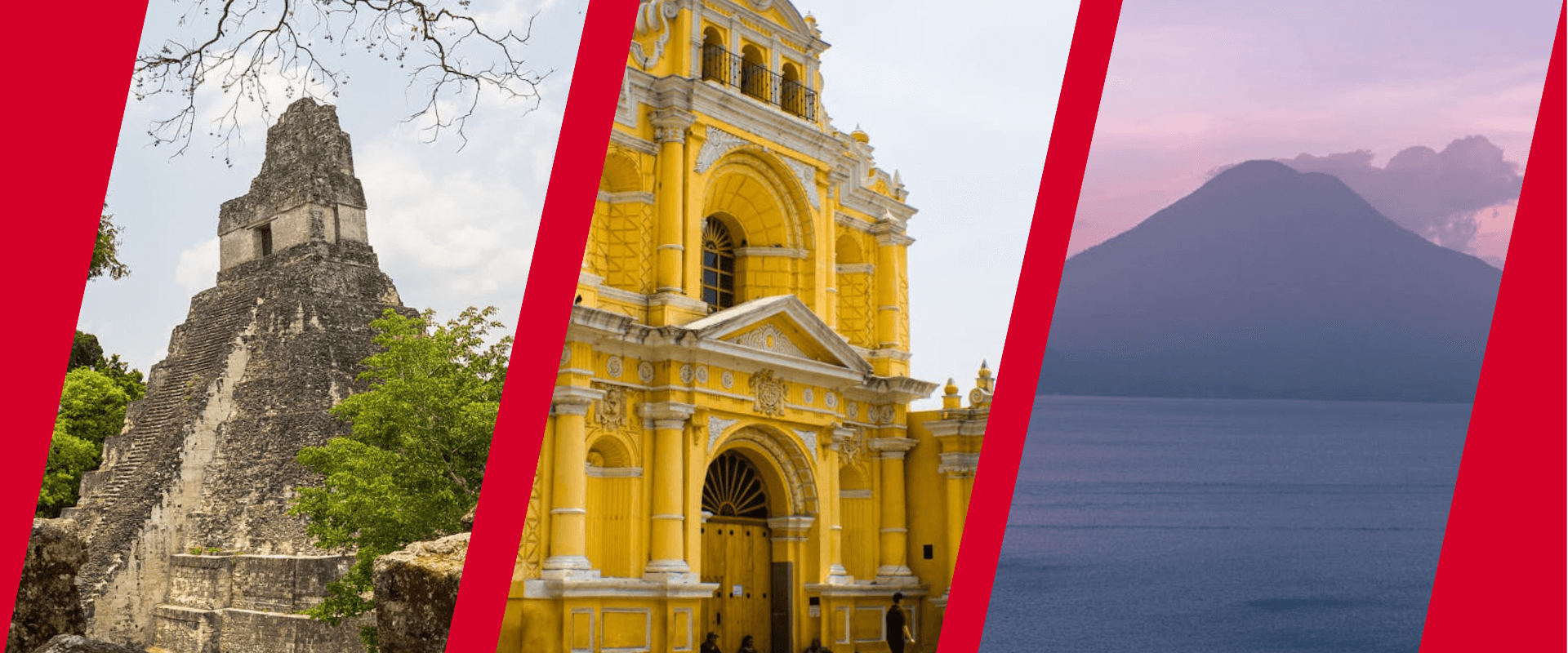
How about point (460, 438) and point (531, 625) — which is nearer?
point (531, 625)

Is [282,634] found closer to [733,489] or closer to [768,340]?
[733,489]

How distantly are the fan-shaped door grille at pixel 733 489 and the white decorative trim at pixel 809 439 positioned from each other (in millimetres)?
724

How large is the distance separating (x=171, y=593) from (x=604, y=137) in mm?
30160

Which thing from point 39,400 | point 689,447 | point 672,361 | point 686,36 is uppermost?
point 686,36

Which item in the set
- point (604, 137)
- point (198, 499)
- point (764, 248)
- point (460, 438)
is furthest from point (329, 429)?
point (604, 137)

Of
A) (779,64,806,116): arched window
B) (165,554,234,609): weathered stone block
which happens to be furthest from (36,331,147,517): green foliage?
(779,64,806,116): arched window

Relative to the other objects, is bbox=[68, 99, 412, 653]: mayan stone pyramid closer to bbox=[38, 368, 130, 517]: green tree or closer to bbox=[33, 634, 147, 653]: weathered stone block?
bbox=[38, 368, 130, 517]: green tree

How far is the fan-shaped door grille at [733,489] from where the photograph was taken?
1686cm

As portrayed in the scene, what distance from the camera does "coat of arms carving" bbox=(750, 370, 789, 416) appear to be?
16812mm

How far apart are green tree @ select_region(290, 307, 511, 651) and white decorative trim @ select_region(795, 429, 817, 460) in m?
4.02

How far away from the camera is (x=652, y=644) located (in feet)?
48.3

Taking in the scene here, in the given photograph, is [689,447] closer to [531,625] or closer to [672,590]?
[672,590]

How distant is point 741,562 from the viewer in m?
16.9

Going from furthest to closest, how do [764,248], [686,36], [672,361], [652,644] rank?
[764,248] → [686,36] → [672,361] → [652,644]
